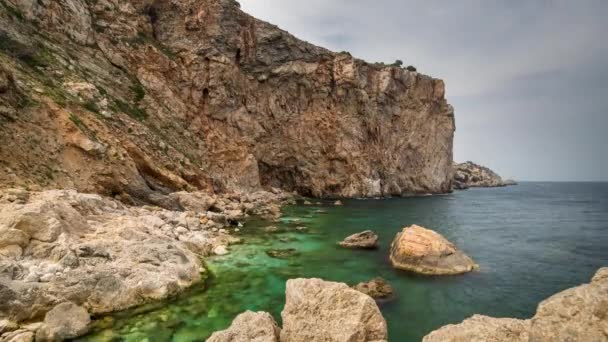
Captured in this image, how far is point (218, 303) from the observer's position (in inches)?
615

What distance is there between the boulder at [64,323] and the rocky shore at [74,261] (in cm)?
9

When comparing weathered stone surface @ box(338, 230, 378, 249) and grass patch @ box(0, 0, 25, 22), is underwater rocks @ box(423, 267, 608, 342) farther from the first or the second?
grass patch @ box(0, 0, 25, 22)

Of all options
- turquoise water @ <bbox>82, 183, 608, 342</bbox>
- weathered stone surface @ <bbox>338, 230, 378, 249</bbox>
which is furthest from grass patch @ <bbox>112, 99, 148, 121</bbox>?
weathered stone surface @ <bbox>338, 230, 378, 249</bbox>

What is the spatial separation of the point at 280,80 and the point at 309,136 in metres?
13.3

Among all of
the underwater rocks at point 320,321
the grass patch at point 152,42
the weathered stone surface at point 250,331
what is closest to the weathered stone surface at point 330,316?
the underwater rocks at point 320,321

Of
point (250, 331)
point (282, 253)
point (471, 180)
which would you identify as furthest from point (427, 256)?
point (471, 180)

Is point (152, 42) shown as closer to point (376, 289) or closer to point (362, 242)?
point (362, 242)

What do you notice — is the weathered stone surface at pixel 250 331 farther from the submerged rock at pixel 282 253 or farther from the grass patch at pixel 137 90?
the grass patch at pixel 137 90

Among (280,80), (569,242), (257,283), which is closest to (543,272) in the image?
(569,242)

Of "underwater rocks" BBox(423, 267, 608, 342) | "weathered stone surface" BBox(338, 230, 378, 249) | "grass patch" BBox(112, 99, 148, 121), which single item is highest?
"grass patch" BBox(112, 99, 148, 121)

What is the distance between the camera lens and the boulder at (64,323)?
11607 millimetres

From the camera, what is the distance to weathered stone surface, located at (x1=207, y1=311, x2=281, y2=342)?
9.70 m

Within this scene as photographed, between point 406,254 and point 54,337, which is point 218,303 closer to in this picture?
point 54,337

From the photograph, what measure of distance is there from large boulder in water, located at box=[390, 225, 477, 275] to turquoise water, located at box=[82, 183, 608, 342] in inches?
32.2
